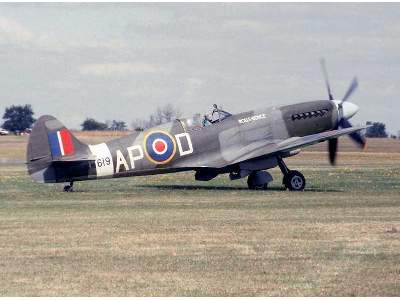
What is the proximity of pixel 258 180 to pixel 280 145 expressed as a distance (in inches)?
43.0

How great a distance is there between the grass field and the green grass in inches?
0.5

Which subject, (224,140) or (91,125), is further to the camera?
(91,125)

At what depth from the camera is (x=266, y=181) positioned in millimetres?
23953

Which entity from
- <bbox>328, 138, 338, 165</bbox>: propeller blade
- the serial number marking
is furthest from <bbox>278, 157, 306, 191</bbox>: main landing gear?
<bbox>328, 138, 338, 165</bbox>: propeller blade

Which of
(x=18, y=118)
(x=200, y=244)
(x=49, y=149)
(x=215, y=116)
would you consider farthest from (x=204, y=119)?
(x=18, y=118)

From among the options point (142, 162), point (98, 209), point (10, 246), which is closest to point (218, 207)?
point (98, 209)

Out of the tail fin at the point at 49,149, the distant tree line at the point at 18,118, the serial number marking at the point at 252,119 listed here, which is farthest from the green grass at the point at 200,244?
the distant tree line at the point at 18,118

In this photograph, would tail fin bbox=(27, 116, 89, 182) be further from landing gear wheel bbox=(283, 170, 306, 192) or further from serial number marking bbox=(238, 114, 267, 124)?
landing gear wheel bbox=(283, 170, 306, 192)

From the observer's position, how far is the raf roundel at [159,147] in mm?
22703

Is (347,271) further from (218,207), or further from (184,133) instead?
(184,133)

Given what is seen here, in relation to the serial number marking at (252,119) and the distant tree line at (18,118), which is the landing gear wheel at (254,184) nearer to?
the serial number marking at (252,119)

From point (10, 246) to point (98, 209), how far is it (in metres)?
5.32

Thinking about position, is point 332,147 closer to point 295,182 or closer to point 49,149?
point 295,182

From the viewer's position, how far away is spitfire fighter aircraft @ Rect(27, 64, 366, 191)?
2183 centimetres
